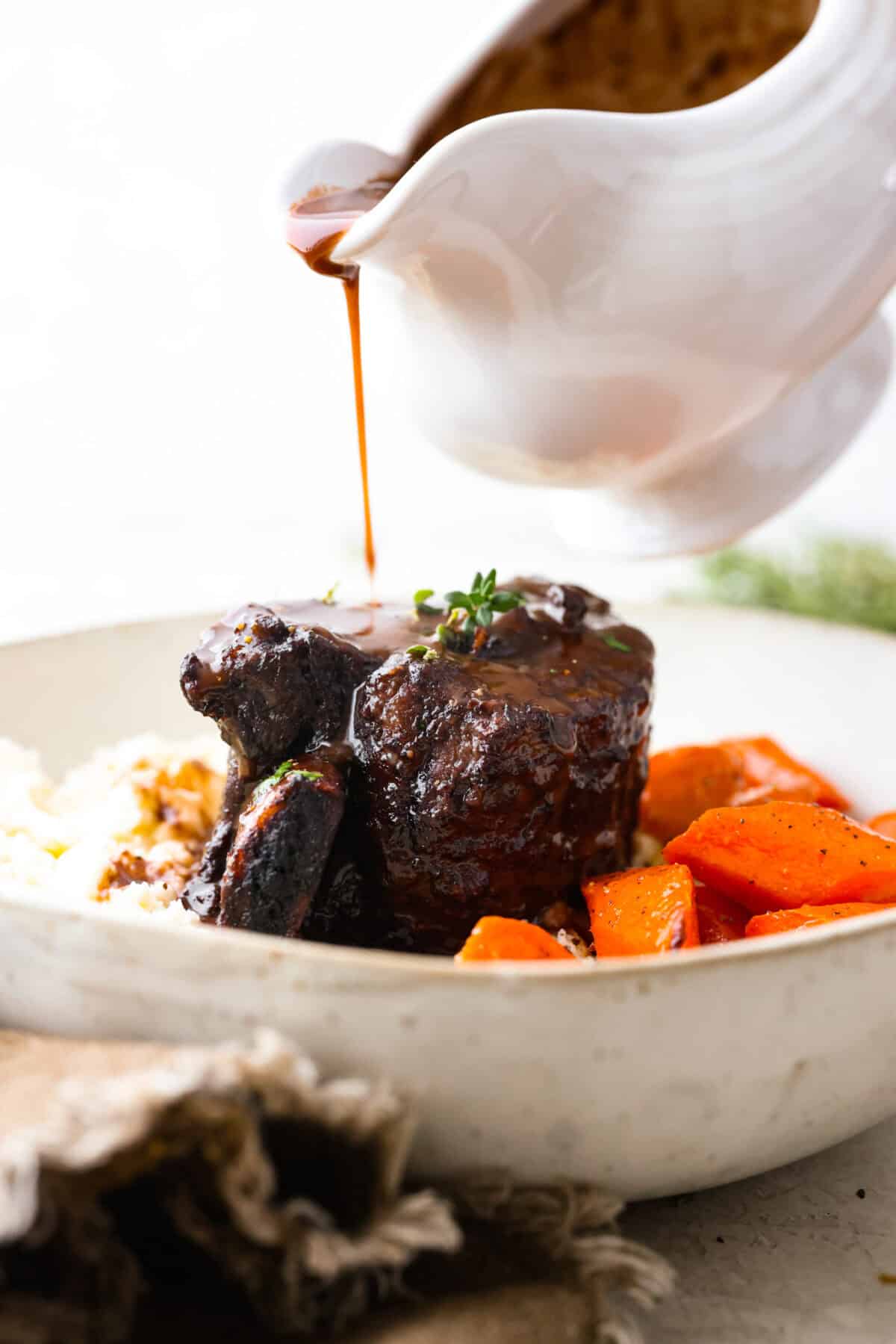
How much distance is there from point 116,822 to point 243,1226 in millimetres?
1444

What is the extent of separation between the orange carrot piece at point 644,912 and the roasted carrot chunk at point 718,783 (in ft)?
1.87

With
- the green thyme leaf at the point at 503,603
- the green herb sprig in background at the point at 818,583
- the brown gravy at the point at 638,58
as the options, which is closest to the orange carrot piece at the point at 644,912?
the green thyme leaf at the point at 503,603

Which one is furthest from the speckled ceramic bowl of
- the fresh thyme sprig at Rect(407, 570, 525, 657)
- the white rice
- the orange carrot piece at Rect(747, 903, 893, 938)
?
the fresh thyme sprig at Rect(407, 570, 525, 657)

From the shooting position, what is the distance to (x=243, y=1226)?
1.39 metres

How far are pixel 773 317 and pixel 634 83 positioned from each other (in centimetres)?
88

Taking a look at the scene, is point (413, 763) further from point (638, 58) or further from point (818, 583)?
point (818, 583)

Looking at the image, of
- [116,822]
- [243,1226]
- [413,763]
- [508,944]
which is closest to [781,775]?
[413,763]

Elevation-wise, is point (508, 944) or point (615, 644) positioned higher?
point (615, 644)

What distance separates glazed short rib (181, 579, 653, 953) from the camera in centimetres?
227

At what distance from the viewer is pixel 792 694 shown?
11.3 ft

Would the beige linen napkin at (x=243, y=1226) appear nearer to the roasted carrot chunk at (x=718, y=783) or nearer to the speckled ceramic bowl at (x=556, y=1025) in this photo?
the speckled ceramic bowl at (x=556, y=1025)

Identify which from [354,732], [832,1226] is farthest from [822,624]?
[832,1226]

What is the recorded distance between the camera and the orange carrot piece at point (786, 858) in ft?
7.79

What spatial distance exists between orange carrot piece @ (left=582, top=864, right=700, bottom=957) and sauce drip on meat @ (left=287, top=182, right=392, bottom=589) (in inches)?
35.4
